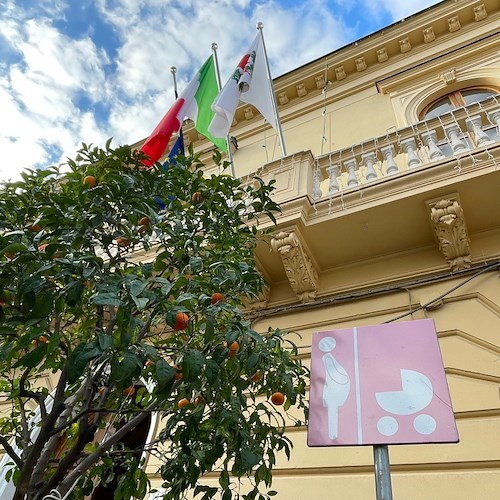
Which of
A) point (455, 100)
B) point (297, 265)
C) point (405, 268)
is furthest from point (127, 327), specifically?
point (455, 100)

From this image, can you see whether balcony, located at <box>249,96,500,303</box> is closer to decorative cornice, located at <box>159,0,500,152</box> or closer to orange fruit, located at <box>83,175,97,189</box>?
orange fruit, located at <box>83,175,97,189</box>

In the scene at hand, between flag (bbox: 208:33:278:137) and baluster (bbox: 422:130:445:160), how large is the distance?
211cm

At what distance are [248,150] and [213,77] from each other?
2079 millimetres

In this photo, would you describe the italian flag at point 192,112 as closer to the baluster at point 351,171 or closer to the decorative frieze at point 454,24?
the baluster at point 351,171

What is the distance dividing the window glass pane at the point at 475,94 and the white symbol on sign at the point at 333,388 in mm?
6286

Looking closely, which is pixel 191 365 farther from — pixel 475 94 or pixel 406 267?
pixel 475 94

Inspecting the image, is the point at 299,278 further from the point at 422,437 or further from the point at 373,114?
the point at 373,114

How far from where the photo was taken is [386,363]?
1.95 m

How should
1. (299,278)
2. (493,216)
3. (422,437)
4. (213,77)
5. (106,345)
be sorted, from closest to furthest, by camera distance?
(106,345)
(422,437)
(493,216)
(299,278)
(213,77)

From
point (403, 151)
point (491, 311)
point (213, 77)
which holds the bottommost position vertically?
point (491, 311)

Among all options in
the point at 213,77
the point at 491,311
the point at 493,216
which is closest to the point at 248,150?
the point at 213,77

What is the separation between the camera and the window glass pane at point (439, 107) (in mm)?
6988

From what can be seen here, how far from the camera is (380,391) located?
6.08 ft

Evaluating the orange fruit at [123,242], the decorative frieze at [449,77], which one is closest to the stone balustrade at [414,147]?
the decorative frieze at [449,77]
